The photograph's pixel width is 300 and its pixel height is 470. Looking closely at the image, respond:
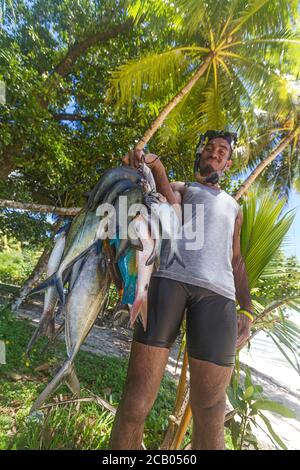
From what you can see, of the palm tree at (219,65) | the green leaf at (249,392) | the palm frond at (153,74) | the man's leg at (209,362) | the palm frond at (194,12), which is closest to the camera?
the man's leg at (209,362)

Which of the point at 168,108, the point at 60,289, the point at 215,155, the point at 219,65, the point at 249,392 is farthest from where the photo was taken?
the point at 219,65

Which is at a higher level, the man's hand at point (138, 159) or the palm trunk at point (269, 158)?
the palm trunk at point (269, 158)

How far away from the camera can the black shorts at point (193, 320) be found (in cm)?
154

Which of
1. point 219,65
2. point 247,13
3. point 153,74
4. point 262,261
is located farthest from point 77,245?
point 219,65

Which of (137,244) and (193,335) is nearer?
(137,244)

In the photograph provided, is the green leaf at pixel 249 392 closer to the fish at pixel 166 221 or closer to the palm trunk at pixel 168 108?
the fish at pixel 166 221

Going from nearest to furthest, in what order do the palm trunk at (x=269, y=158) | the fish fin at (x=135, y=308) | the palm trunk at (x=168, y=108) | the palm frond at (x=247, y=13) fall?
1. the fish fin at (x=135, y=308)
2. the palm trunk at (x=168, y=108)
3. the palm frond at (x=247, y=13)
4. the palm trunk at (x=269, y=158)

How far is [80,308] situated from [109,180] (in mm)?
509

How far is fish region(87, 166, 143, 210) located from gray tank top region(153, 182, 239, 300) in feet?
1.21

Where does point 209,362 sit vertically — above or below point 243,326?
below

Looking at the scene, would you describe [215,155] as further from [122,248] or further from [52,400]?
[52,400]

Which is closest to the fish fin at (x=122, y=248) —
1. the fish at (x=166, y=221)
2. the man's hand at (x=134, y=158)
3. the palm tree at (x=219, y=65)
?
the fish at (x=166, y=221)

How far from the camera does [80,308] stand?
1314 mm

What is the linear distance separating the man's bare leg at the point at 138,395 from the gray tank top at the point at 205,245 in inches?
14.1
